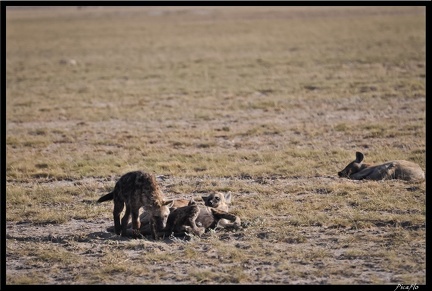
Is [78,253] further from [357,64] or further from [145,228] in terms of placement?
[357,64]

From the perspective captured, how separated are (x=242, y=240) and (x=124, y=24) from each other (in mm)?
61549

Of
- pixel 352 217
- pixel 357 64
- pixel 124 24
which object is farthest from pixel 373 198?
pixel 124 24

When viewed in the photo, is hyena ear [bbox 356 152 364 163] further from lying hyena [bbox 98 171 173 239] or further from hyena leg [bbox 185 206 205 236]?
lying hyena [bbox 98 171 173 239]

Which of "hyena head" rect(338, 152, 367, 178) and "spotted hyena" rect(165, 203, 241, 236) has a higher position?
"hyena head" rect(338, 152, 367, 178)

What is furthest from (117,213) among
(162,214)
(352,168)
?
(352,168)

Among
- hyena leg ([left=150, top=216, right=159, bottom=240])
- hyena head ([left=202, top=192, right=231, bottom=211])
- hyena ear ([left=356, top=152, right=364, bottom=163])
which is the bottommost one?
hyena leg ([left=150, top=216, right=159, bottom=240])

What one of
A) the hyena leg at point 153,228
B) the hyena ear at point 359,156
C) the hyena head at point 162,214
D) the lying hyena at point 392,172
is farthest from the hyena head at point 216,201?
the hyena ear at point 359,156

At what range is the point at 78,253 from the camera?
845cm

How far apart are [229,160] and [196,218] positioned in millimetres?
4818

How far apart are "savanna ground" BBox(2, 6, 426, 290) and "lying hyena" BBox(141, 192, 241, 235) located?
17 cm

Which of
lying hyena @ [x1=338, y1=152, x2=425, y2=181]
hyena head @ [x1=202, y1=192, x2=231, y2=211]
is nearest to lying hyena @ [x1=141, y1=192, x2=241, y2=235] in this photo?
hyena head @ [x1=202, y1=192, x2=231, y2=211]

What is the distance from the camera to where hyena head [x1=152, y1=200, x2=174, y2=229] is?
8.38 meters

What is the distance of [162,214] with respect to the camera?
8.43m

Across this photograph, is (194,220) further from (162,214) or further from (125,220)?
(125,220)
